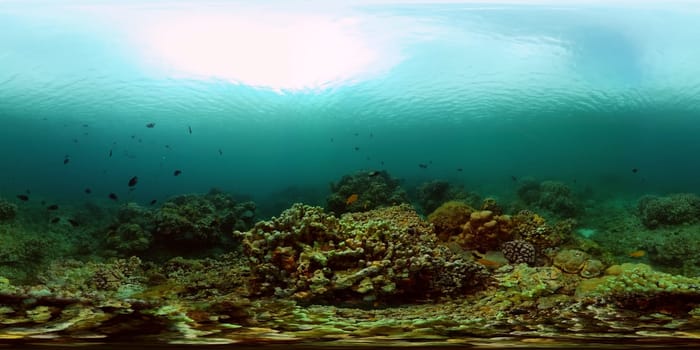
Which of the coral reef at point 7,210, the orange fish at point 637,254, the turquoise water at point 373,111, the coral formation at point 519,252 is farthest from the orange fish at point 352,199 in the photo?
the coral reef at point 7,210

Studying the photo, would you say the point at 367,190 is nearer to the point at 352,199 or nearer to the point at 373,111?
the point at 352,199

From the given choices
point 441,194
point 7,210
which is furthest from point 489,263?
point 7,210

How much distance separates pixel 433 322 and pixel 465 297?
22 cm

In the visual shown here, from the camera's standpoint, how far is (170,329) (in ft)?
9.15

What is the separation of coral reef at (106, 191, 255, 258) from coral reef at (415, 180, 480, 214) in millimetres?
916

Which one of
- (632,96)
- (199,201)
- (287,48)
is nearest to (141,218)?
(199,201)

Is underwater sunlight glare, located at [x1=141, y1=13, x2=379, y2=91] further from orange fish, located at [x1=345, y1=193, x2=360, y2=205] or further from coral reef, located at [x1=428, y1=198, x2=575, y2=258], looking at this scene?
coral reef, located at [x1=428, y1=198, x2=575, y2=258]

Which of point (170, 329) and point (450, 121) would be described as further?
point (450, 121)

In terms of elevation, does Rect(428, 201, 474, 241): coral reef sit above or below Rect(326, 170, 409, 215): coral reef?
below

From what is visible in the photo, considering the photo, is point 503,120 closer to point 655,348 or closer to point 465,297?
point 465,297

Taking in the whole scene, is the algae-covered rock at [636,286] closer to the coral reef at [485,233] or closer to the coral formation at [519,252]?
the coral formation at [519,252]

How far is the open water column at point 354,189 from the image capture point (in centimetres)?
281

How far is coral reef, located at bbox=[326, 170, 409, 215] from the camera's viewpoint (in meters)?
3.02

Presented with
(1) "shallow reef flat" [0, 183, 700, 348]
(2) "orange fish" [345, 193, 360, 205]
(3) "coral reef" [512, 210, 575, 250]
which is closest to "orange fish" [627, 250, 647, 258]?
(1) "shallow reef flat" [0, 183, 700, 348]
